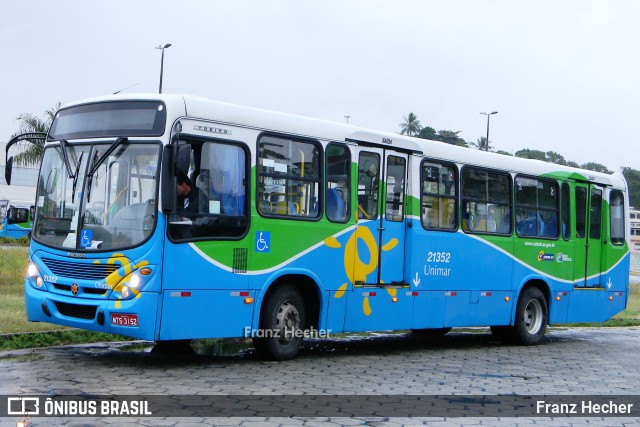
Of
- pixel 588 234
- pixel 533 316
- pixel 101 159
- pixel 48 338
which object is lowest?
pixel 48 338

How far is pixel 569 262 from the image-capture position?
57.9ft

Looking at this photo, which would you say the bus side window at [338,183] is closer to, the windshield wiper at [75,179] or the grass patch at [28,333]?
the windshield wiper at [75,179]

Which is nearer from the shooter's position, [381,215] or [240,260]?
[240,260]

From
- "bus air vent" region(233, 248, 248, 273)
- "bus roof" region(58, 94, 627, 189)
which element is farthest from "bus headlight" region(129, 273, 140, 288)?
"bus roof" region(58, 94, 627, 189)

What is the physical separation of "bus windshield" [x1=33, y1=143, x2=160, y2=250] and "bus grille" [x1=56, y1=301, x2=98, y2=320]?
70 cm

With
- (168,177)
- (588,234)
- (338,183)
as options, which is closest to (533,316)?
(588,234)

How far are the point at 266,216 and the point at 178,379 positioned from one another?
2.65m

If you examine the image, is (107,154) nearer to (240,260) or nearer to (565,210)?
(240,260)

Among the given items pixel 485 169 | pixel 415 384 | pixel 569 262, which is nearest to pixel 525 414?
pixel 415 384

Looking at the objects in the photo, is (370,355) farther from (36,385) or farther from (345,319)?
(36,385)

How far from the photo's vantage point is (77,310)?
10812 mm

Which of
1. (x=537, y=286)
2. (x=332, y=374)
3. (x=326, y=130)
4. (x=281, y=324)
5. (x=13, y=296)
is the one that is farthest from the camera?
(x=13, y=296)

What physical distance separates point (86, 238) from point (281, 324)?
9.31ft

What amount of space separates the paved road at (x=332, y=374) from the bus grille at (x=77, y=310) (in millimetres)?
609
